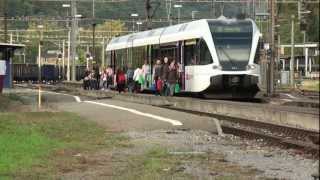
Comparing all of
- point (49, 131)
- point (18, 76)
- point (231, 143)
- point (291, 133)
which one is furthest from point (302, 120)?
point (18, 76)

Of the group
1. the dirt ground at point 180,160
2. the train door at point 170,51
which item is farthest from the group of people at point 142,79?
the dirt ground at point 180,160

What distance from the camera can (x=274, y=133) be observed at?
17.6 m

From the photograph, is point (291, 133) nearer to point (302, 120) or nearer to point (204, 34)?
point (302, 120)

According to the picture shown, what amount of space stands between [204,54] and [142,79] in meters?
10.9

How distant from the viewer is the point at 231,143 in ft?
50.4

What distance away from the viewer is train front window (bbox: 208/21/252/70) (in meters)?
28.7

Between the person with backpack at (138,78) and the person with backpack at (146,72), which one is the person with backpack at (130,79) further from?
the person with backpack at (146,72)

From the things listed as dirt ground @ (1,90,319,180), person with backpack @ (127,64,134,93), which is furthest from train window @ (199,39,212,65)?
person with backpack @ (127,64,134,93)

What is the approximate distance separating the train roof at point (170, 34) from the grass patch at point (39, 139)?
8.98 metres

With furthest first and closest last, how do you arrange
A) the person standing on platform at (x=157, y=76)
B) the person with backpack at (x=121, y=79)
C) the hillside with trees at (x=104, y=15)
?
the hillside with trees at (x=104, y=15), the person with backpack at (x=121, y=79), the person standing on platform at (x=157, y=76)

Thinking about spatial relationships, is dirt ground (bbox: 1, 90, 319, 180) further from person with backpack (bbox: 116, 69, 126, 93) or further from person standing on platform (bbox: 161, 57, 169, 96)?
person with backpack (bbox: 116, 69, 126, 93)

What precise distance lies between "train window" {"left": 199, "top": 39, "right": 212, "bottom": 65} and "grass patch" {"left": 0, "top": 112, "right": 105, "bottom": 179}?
7944 mm

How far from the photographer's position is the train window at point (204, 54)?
29.0m

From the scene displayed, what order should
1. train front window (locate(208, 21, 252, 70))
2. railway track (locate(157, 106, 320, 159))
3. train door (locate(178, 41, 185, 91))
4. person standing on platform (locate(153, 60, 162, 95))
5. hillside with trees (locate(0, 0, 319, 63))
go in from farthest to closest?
hillside with trees (locate(0, 0, 319, 63)) < person standing on platform (locate(153, 60, 162, 95)) < train door (locate(178, 41, 185, 91)) < train front window (locate(208, 21, 252, 70)) < railway track (locate(157, 106, 320, 159))
